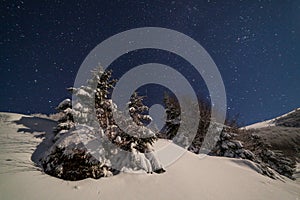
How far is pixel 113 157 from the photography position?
534 cm

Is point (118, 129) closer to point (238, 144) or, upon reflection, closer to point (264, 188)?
point (264, 188)

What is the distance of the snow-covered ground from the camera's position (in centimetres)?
355

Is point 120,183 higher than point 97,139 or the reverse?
the reverse

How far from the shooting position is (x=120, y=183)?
436cm

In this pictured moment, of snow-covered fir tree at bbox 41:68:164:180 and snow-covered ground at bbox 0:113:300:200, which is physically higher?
snow-covered fir tree at bbox 41:68:164:180

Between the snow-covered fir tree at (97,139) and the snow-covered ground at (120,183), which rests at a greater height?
the snow-covered fir tree at (97,139)

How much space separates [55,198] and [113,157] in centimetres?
212

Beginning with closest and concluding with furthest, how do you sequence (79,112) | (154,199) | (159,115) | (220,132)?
(154,199) → (79,112) → (220,132) → (159,115)

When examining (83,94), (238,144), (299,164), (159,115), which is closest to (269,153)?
(238,144)

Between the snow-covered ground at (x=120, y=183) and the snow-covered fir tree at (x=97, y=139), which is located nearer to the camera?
the snow-covered ground at (x=120, y=183)

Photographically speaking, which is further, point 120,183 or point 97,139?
point 97,139

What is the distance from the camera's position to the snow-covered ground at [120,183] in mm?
3551

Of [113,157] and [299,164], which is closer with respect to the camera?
[113,157]

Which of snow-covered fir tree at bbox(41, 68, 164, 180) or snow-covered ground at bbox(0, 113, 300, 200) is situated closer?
snow-covered ground at bbox(0, 113, 300, 200)
